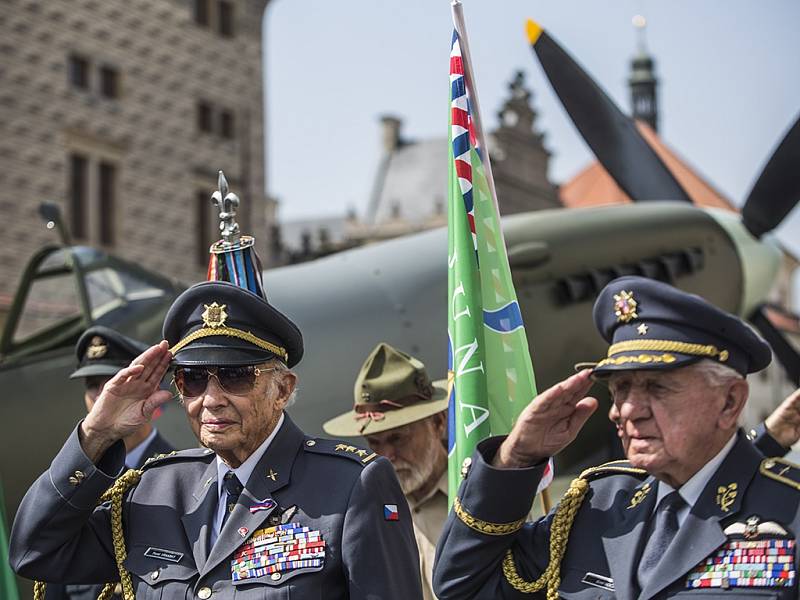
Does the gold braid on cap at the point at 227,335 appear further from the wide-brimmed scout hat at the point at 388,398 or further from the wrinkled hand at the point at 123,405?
the wide-brimmed scout hat at the point at 388,398

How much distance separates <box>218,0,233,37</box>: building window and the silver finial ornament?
2759 centimetres

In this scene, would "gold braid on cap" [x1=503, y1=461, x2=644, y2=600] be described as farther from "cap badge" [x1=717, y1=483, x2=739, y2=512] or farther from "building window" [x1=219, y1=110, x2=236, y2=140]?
"building window" [x1=219, y1=110, x2=236, y2=140]

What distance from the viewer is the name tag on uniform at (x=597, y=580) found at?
271cm

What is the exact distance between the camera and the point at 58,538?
3.07 m

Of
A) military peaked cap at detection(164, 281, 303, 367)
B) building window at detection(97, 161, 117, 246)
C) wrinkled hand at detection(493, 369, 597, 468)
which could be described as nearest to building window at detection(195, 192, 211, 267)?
building window at detection(97, 161, 117, 246)

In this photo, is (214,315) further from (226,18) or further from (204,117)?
(226,18)

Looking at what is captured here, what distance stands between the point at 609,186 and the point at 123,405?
62104mm

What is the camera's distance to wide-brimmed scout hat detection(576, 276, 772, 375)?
2.65m

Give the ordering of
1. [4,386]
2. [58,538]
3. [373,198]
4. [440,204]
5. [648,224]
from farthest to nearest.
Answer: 1. [373,198]
2. [440,204]
3. [648,224]
4. [4,386]
5. [58,538]

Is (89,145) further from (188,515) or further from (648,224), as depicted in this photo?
(188,515)

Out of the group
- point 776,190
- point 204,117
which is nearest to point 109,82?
point 204,117

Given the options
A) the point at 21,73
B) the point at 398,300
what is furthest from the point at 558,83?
the point at 21,73

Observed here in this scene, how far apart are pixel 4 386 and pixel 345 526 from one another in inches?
138

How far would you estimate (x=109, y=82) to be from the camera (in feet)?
88.8
